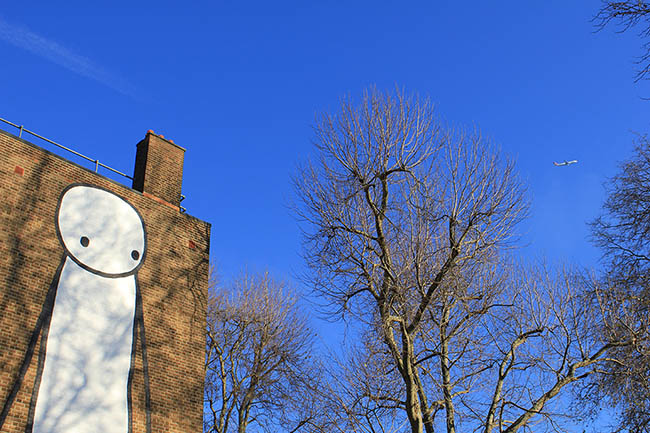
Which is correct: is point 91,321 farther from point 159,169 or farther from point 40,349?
point 159,169

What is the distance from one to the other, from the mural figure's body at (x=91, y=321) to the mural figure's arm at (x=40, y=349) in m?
0.03

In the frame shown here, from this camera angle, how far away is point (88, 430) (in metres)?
11.6

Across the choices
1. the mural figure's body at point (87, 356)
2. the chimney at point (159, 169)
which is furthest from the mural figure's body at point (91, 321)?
the chimney at point (159, 169)

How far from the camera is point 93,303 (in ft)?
41.4

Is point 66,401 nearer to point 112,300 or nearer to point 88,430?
point 88,430

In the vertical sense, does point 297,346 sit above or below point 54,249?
above

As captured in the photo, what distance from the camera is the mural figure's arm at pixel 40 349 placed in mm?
10727

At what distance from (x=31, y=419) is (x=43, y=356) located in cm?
115

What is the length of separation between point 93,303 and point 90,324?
1.44ft

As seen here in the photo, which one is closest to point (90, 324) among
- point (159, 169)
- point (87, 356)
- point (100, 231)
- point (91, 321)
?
point (91, 321)

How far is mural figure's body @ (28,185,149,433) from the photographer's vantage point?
11.5 meters

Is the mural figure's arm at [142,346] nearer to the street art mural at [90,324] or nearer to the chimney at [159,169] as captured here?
the street art mural at [90,324]

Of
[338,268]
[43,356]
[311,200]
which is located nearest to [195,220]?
[311,200]

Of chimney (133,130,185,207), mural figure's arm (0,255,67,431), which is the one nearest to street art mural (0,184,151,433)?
mural figure's arm (0,255,67,431)
